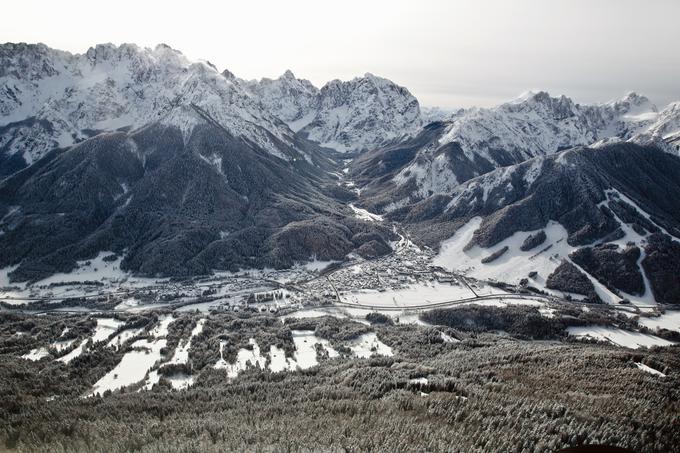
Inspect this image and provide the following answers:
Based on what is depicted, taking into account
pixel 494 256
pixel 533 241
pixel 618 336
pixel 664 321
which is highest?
pixel 533 241

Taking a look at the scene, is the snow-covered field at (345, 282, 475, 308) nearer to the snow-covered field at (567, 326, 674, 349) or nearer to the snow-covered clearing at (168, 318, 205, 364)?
the snow-covered field at (567, 326, 674, 349)

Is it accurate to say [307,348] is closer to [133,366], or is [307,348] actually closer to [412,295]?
[133,366]

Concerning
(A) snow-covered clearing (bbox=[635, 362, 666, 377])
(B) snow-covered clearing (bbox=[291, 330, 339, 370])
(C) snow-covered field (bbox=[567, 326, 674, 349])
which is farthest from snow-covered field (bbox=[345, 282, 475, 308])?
(A) snow-covered clearing (bbox=[635, 362, 666, 377])

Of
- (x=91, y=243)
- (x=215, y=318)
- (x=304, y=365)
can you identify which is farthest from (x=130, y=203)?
(x=304, y=365)

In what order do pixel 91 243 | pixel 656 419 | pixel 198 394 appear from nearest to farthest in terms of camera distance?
1. pixel 656 419
2. pixel 198 394
3. pixel 91 243

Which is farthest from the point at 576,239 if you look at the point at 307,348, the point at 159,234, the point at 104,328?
the point at 159,234

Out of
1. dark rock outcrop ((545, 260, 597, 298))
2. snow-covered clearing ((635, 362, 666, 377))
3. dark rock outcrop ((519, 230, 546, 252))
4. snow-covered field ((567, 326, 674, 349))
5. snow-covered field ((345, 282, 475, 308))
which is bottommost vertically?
snow-covered field ((345, 282, 475, 308))

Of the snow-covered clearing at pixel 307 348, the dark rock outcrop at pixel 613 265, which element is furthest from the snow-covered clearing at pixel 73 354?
the dark rock outcrop at pixel 613 265

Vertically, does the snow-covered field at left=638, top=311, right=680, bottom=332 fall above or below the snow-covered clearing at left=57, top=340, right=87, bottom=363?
below

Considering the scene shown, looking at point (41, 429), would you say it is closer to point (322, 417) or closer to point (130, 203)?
point (322, 417)

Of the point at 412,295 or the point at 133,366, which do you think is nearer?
the point at 133,366

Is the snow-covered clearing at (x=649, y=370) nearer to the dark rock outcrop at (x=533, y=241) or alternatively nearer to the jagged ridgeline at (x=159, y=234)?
the dark rock outcrop at (x=533, y=241)
